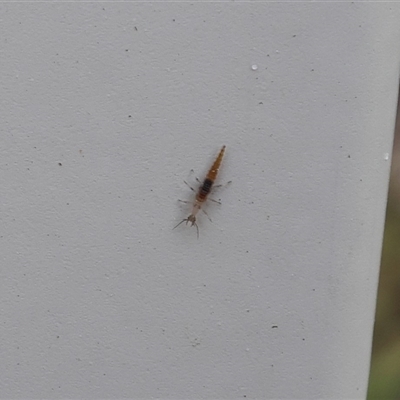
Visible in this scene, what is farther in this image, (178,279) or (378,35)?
(178,279)

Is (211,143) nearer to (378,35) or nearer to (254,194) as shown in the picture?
(254,194)

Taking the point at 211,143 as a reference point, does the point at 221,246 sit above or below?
below

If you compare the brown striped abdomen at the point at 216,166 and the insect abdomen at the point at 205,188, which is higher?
the brown striped abdomen at the point at 216,166

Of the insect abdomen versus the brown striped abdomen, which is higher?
the brown striped abdomen

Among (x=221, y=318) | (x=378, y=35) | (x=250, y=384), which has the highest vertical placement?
(x=378, y=35)

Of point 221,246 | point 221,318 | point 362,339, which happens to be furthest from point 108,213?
point 362,339

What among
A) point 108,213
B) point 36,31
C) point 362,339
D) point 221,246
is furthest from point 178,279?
point 36,31
